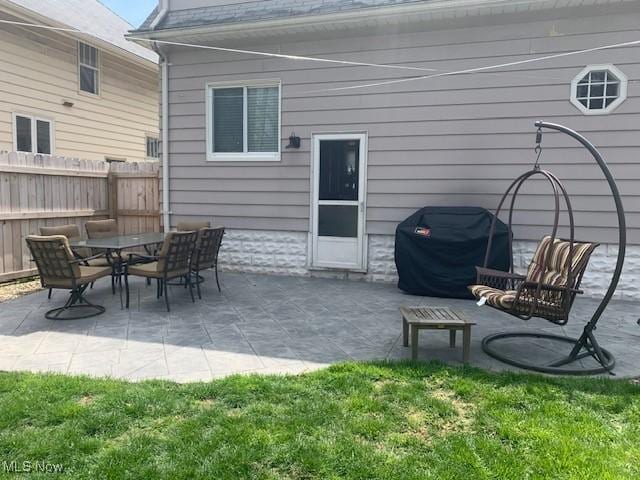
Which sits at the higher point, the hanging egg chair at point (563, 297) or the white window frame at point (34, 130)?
the white window frame at point (34, 130)

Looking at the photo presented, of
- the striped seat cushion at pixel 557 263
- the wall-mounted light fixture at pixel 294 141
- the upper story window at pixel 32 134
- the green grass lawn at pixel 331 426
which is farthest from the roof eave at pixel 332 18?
the green grass lawn at pixel 331 426

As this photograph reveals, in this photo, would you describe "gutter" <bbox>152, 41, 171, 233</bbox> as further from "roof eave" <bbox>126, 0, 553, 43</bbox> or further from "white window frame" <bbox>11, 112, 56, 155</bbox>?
"white window frame" <bbox>11, 112, 56, 155</bbox>

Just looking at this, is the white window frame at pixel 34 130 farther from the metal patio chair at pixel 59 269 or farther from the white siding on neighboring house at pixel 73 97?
the metal patio chair at pixel 59 269

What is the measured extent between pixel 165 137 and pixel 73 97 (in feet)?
12.5

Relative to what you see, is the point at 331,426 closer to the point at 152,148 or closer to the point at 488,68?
the point at 488,68

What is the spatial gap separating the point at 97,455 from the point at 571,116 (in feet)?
19.9

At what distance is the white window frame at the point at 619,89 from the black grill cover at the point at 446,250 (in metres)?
1.73

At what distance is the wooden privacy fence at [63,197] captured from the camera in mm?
5945

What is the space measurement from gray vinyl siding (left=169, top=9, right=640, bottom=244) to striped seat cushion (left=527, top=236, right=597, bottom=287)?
75.4 inches

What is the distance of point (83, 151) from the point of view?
9.86 meters

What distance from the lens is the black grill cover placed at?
550 cm

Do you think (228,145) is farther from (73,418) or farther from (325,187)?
(73,418)

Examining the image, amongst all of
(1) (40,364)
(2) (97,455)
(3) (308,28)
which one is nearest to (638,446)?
(2) (97,455)

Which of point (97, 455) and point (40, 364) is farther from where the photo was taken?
point (40, 364)
